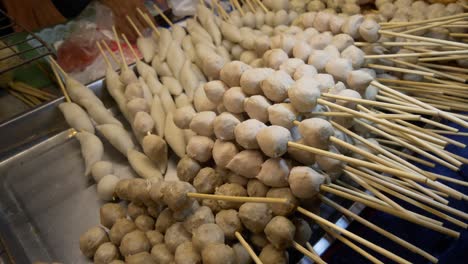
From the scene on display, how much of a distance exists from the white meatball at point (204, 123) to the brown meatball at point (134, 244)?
618mm

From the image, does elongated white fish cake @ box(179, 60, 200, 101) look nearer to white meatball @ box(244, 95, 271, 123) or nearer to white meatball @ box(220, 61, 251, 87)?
white meatball @ box(220, 61, 251, 87)

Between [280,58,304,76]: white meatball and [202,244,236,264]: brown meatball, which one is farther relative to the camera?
[280,58,304,76]: white meatball

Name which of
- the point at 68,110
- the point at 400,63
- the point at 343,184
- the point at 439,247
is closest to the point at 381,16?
the point at 400,63

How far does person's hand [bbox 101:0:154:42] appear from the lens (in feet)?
10.3

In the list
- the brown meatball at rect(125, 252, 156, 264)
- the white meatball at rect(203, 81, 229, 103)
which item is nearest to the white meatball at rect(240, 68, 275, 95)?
the white meatball at rect(203, 81, 229, 103)

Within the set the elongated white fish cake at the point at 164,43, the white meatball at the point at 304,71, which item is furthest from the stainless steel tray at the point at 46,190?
the white meatball at the point at 304,71

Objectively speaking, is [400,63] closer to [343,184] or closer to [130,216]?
[343,184]

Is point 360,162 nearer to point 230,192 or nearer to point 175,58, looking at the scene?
point 230,192

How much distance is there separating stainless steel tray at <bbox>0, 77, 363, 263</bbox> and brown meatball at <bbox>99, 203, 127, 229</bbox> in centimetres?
17

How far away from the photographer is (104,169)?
2119mm

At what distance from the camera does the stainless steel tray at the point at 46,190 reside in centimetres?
188

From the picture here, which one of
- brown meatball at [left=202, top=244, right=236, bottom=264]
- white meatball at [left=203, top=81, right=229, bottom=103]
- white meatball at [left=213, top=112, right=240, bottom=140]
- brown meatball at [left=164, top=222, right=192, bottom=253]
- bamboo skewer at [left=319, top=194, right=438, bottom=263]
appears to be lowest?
bamboo skewer at [left=319, top=194, right=438, bottom=263]

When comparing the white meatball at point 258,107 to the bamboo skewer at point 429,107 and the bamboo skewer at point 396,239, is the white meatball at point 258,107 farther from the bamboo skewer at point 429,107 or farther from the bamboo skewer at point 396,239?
the bamboo skewer at point 429,107

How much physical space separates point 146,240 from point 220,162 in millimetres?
534
